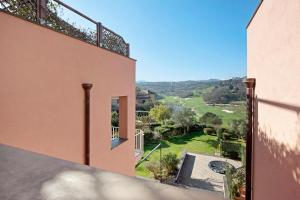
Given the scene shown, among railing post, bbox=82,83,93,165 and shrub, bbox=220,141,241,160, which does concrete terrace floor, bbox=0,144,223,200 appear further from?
shrub, bbox=220,141,241,160

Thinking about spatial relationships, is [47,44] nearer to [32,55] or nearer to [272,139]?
[32,55]

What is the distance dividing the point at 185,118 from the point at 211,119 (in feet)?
10.8

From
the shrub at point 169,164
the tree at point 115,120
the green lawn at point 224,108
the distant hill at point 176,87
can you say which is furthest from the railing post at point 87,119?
the distant hill at point 176,87

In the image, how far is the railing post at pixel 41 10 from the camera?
11.1 ft

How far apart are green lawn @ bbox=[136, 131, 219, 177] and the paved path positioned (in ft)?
8.18

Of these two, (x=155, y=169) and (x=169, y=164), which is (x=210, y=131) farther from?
(x=155, y=169)

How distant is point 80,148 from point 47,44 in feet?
6.84

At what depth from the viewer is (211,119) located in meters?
26.8

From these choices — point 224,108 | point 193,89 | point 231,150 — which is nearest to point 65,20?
point 231,150

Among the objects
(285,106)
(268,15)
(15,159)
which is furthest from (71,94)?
(268,15)

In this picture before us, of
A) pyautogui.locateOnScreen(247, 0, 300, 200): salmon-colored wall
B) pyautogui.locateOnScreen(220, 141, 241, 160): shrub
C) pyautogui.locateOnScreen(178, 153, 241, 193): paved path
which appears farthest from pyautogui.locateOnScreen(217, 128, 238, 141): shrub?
pyautogui.locateOnScreen(247, 0, 300, 200): salmon-colored wall

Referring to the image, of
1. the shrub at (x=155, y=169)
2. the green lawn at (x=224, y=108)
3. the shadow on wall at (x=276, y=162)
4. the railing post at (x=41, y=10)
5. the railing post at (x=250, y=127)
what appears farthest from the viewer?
the green lawn at (x=224, y=108)

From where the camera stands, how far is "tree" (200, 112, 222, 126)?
85.8ft

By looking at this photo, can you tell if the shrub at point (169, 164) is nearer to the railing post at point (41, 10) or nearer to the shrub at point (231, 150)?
the shrub at point (231, 150)
